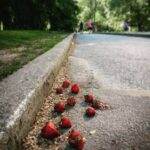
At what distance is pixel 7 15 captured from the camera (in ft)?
84.4

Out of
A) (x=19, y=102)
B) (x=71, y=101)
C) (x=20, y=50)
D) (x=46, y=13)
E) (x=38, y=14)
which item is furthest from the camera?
(x=46, y=13)

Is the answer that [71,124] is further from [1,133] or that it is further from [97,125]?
[1,133]

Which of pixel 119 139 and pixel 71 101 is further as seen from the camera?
pixel 71 101

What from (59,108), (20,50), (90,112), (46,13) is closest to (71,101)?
(59,108)

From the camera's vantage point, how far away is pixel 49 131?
2.30 m

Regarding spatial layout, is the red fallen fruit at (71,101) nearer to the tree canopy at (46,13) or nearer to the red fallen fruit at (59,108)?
the red fallen fruit at (59,108)

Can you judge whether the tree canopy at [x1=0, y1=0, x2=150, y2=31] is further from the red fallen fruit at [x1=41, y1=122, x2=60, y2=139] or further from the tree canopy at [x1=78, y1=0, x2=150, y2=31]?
the red fallen fruit at [x1=41, y1=122, x2=60, y2=139]

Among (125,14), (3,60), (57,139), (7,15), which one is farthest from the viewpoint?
(125,14)

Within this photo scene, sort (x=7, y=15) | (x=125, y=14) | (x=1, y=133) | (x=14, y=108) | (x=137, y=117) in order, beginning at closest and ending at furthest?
(x=1, y=133), (x=14, y=108), (x=137, y=117), (x=7, y=15), (x=125, y=14)

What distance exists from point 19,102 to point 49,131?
34cm

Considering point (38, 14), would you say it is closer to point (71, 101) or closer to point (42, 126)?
point (71, 101)

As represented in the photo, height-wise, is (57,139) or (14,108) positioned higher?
(14,108)

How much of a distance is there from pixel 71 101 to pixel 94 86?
0.98m

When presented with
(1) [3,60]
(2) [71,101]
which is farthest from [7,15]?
(2) [71,101]
